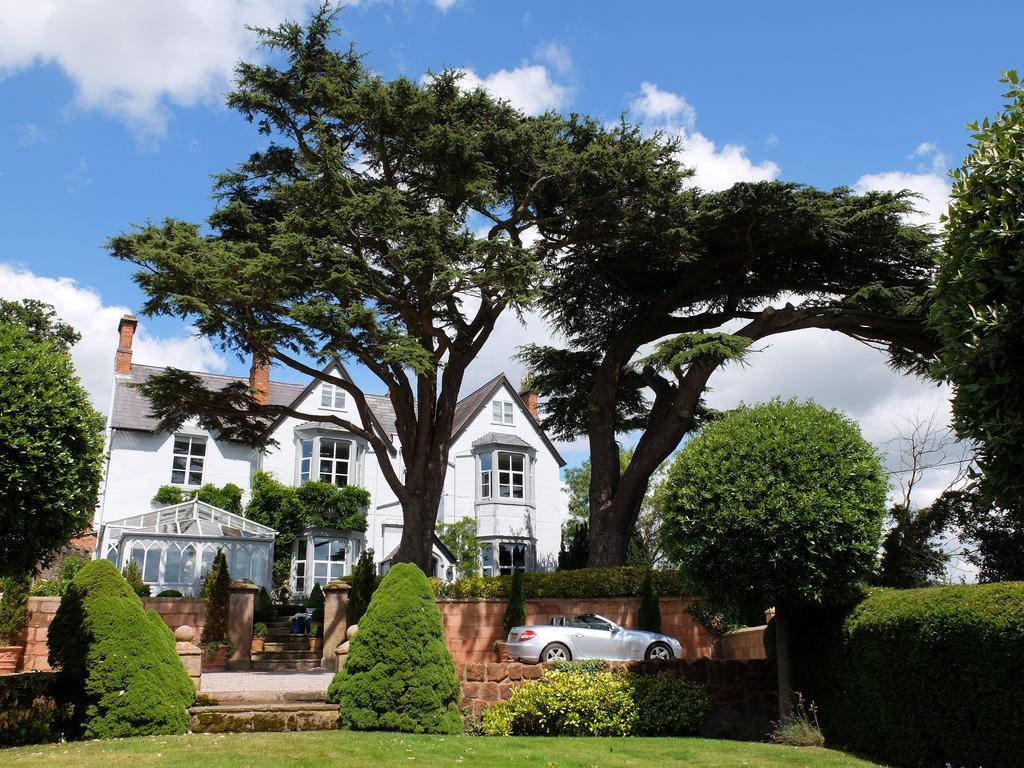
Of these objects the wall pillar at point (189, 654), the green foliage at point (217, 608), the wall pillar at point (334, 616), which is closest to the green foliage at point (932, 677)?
the wall pillar at point (189, 654)

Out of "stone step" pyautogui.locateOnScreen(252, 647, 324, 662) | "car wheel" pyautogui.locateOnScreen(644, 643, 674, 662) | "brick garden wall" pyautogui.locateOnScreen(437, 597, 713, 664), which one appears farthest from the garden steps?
"stone step" pyautogui.locateOnScreen(252, 647, 324, 662)

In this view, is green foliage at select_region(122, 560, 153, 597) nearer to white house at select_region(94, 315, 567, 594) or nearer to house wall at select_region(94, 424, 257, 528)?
white house at select_region(94, 315, 567, 594)

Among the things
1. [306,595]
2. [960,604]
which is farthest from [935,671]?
[306,595]

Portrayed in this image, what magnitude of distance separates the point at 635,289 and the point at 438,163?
26.7 ft

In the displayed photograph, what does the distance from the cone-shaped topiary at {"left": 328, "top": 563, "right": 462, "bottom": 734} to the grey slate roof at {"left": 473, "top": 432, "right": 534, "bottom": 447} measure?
72.4 ft

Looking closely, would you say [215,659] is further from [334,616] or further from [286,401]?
[286,401]

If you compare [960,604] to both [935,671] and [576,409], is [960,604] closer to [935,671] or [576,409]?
[935,671]

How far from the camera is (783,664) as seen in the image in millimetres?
12391

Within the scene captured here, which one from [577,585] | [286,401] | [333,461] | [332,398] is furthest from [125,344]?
[577,585]

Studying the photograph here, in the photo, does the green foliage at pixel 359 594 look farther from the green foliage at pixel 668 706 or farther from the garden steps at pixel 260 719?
the green foliage at pixel 668 706

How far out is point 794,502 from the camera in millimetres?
11609

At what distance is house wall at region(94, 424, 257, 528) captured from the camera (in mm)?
30781

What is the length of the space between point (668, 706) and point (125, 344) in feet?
95.9

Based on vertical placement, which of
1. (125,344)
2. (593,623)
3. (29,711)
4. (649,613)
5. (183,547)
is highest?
(125,344)
